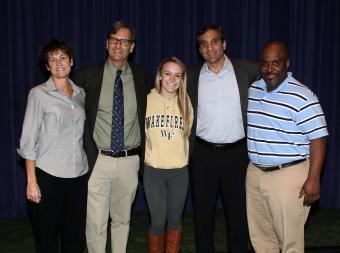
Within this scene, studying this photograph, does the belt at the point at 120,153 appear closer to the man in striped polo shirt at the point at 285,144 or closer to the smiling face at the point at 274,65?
the man in striped polo shirt at the point at 285,144

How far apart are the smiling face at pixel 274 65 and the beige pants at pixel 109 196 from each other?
111 centimetres

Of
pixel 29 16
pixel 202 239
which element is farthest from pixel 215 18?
pixel 202 239

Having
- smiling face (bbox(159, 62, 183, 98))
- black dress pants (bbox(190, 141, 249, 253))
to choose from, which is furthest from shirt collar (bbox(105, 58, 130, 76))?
black dress pants (bbox(190, 141, 249, 253))

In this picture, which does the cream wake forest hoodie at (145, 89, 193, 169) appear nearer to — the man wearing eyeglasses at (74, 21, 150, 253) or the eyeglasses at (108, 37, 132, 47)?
the man wearing eyeglasses at (74, 21, 150, 253)

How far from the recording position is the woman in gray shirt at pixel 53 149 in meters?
2.88

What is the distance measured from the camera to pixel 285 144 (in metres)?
2.99

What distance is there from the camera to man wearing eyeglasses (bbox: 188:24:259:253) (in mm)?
3412

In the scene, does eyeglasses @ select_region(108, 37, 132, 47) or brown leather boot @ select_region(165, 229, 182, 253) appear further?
brown leather boot @ select_region(165, 229, 182, 253)

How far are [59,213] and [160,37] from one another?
2492mm

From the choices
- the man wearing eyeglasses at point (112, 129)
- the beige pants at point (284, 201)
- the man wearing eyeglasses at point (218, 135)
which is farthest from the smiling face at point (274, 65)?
the man wearing eyeglasses at point (112, 129)

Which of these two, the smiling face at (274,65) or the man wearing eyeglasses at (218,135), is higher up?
the smiling face at (274,65)

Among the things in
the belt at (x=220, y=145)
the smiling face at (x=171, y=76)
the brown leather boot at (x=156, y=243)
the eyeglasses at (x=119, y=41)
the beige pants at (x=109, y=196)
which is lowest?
the brown leather boot at (x=156, y=243)

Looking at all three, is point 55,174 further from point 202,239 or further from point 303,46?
point 303,46

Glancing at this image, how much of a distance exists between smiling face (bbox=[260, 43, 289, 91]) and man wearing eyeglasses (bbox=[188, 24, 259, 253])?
0.39 meters
